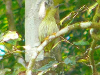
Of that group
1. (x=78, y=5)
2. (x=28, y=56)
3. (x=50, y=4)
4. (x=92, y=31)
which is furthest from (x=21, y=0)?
(x=92, y=31)

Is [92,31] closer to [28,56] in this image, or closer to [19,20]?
[28,56]

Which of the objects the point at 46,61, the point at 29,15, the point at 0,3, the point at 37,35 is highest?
the point at 0,3

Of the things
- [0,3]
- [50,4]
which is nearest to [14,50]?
[50,4]

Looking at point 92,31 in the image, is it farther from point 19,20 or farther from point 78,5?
point 19,20

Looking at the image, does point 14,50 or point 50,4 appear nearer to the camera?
point 14,50

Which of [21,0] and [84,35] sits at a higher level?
[21,0]

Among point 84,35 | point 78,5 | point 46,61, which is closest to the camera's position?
point 46,61

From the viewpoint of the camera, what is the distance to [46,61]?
186 cm

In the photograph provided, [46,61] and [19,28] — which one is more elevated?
[19,28]

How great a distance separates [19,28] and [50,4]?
3.53 ft

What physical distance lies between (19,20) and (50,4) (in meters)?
1.14

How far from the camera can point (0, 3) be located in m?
3.05

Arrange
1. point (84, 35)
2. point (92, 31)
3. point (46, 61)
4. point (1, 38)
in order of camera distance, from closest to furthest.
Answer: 1. point (92, 31)
2. point (1, 38)
3. point (46, 61)
4. point (84, 35)

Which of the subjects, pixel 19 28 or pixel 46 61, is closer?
pixel 46 61
